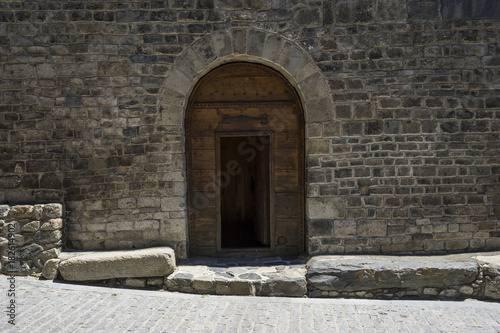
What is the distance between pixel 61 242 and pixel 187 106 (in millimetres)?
2407

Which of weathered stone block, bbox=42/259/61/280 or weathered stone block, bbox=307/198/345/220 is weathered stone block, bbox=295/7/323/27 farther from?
weathered stone block, bbox=42/259/61/280

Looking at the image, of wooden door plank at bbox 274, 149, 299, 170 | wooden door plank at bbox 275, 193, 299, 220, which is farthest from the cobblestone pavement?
wooden door plank at bbox 274, 149, 299, 170

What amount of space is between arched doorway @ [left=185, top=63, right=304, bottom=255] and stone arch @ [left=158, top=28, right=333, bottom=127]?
31cm

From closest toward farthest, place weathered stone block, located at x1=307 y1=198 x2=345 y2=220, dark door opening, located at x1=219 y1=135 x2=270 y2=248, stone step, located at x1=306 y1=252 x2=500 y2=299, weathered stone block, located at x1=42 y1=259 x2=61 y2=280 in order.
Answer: stone step, located at x1=306 y1=252 x2=500 y2=299 < weathered stone block, located at x1=42 y1=259 x2=61 y2=280 < weathered stone block, located at x1=307 y1=198 x2=345 y2=220 < dark door opening, located at x1=219 y1=135 x2=270 y2=248

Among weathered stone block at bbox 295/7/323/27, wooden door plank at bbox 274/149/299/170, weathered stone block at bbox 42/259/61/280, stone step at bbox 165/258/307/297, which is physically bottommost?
stone step at bbox 165/258/307/297

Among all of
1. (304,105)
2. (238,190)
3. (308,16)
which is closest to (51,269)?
(238,190)

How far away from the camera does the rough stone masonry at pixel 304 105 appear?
15.8 ft

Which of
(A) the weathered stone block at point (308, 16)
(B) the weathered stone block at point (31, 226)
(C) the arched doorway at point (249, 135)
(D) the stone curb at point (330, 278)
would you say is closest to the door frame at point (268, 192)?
(C) the arched doorway at point (249, 135)

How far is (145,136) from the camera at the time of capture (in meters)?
4.91

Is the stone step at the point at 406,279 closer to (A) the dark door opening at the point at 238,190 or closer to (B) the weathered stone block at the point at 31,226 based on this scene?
(A) the dark door opening at the point at 238,190

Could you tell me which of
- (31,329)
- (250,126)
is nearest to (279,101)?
(250,126)

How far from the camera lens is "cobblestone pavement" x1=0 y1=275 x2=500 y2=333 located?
146 inches

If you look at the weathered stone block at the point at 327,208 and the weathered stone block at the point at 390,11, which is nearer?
the weathered stone block at the point at 390,11

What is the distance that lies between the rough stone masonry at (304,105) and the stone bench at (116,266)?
376 mm
